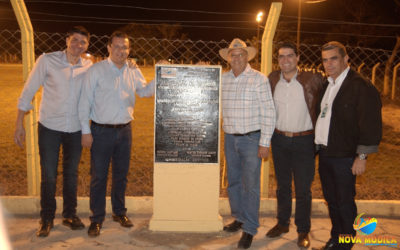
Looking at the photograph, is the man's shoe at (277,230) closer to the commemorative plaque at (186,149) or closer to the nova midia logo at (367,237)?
the commemorative plaque at (186,149)

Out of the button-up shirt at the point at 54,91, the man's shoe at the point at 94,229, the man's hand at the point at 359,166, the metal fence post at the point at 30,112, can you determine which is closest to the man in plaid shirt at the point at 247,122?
the man's hand at the point at 359,166

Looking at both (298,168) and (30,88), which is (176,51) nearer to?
(30,88)

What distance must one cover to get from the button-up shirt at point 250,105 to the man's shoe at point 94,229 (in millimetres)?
1817

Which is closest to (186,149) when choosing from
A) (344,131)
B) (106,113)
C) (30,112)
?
(106,113)

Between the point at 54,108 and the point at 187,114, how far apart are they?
1.45 m

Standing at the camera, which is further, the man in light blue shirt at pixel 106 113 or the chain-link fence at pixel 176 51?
the chain-link fence at pixel 176 51

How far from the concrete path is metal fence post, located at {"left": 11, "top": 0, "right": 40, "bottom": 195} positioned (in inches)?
21.4

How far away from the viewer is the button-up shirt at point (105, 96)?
425cm

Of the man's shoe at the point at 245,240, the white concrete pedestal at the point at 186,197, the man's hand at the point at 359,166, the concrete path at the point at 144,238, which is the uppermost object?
the man's hand at the point at 359,166

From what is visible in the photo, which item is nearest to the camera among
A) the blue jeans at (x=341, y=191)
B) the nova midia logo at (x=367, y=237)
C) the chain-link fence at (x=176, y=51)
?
the blue jeans at (x=341, y=191)

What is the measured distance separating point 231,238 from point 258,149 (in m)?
1.06

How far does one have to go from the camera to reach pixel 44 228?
14.1ft

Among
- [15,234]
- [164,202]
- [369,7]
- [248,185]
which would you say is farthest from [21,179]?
[369,7]

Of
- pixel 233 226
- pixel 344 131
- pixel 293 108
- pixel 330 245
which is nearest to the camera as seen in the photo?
pixel 344 131
